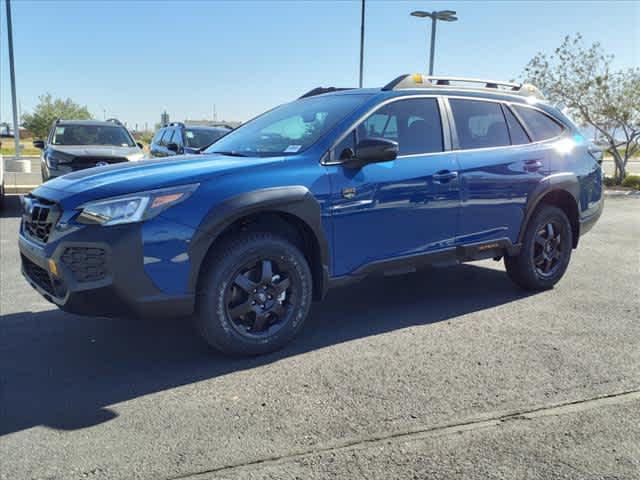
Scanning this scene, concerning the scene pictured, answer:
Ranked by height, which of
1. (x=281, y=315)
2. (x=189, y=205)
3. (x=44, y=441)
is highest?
(x=189, y=205)

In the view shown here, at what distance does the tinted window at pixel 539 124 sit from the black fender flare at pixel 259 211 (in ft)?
8.45

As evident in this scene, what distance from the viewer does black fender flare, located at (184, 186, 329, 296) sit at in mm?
3379

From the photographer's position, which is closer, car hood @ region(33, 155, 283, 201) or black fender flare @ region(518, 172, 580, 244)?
car hood @ region(33, 155, 283, 201)

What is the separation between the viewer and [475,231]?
471 centimetres

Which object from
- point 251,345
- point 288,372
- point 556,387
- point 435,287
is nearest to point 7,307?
point 251,345

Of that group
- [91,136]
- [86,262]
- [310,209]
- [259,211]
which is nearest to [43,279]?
[86,262]

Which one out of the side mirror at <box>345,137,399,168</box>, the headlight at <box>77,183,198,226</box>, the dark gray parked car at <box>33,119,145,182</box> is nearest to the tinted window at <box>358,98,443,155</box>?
the side mirror at <box>345,137,399,168</box>

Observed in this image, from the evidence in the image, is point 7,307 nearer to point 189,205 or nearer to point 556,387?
point 189,205

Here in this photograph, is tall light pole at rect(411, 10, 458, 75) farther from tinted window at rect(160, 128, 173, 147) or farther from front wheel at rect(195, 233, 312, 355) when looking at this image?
front wheel at rect(195, 233, 312, 355)

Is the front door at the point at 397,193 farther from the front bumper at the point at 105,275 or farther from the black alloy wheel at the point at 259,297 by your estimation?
the front bumper at the point at 105,275

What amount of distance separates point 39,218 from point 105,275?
726mm

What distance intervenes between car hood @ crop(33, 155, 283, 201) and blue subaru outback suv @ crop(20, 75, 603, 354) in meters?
0.01

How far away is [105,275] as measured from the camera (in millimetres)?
3191

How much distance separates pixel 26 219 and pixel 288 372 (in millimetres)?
2028
